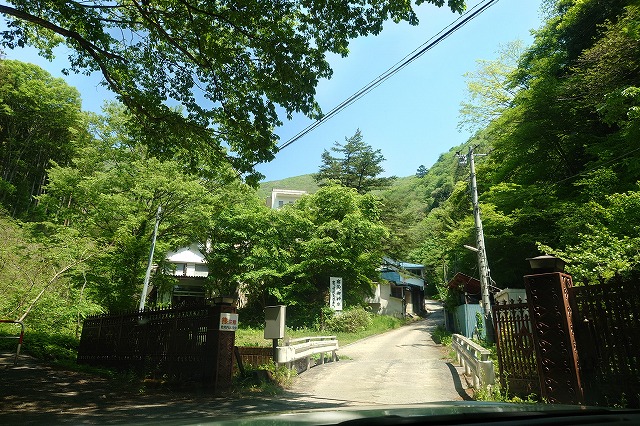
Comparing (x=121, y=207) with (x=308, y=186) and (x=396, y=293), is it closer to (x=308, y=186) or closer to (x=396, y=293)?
(x=396, y=293)

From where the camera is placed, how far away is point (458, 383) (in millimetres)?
10328

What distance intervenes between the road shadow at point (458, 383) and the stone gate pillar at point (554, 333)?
2480 mm

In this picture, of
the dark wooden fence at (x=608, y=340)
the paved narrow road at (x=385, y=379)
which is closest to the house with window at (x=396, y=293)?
the paved narrow road at (x=385, y=379)

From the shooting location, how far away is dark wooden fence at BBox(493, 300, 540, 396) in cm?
745

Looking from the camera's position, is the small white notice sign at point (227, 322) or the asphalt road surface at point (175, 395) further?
the small white notice sign at point (227, 322)

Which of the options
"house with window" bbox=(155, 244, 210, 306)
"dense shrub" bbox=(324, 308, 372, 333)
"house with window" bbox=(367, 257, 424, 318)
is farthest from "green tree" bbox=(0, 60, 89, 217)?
"house with window" bbox=(367, 257, 424, 318)

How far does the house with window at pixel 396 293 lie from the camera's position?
117 feet

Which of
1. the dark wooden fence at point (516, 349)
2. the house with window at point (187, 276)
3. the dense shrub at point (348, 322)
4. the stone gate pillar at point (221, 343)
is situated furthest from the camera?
the house with window at point (187, 276)

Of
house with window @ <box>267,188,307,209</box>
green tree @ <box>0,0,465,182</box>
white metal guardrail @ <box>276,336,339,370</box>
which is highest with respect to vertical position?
house with window @ <box>267,188,307,209</box>

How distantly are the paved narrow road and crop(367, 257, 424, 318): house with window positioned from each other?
48.7 ft

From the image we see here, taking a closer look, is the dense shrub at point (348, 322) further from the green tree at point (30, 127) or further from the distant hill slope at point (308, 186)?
the green tree at point (30, 127)

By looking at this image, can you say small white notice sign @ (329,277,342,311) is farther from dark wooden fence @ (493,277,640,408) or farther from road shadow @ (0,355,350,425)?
dark wooden fence @ (493,277,640,408)

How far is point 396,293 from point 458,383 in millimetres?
29991

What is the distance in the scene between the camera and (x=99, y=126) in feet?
77.4
